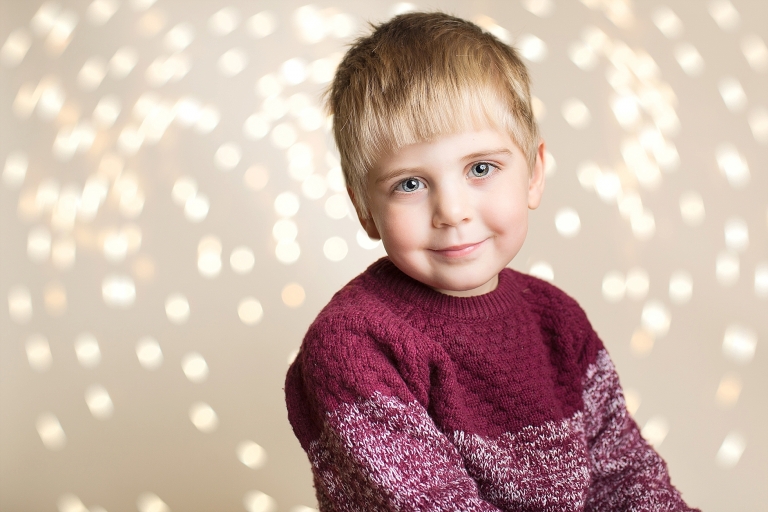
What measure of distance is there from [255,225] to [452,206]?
82 cm

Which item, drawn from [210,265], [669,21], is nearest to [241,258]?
[210,265]

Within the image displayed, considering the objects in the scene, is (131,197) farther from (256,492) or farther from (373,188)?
(373,188)

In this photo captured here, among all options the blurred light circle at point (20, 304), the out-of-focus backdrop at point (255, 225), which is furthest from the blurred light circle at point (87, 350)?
the blurred light circle at point (20, 304)

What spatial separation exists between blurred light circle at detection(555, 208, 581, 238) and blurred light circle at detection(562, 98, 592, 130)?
7.0 inches

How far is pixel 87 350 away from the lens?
1.67 metres

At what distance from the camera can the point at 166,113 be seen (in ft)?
5.41

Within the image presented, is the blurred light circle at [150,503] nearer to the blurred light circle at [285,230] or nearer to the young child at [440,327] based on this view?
the blurred light circle at [285,230]

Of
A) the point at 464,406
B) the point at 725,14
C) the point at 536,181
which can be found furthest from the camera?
the point at 725,14

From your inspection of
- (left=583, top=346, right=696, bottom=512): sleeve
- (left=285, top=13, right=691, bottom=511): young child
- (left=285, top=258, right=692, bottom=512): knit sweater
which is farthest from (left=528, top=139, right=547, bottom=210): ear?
(left=583, top=346, right=696, bottom=512): sleeve

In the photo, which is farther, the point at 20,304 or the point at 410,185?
the point at 20,304

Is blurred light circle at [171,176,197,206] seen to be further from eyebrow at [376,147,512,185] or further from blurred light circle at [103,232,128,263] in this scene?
eyebrow at [376,147,512,185]

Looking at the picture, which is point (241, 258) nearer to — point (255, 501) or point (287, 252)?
point (287, 252)

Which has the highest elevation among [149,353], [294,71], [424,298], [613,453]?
[294,71]

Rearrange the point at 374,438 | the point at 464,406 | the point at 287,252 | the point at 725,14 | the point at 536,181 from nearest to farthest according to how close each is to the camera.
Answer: the point at 374,438 → the point at 464,406 → the point at 536,181 → the point at 725,14 → the point at 287,252
